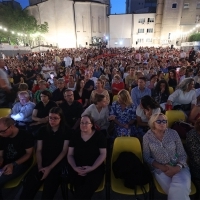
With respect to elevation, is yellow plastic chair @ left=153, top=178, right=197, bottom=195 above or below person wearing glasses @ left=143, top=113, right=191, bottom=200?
below

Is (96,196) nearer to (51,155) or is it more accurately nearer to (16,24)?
(51,155)

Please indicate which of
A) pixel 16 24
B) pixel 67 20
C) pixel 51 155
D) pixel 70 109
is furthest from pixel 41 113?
pixel 67 20

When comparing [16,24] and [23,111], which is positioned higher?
[16,24]

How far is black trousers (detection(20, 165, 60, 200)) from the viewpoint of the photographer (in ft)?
7.27

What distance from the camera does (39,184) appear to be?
2324mm

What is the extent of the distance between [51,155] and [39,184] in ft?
1.34

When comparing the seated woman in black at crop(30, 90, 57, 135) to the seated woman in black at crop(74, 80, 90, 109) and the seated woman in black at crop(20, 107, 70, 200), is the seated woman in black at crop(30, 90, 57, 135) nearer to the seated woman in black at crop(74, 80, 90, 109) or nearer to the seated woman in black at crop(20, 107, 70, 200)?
the seated woman in black at crop(20, 107, 70, 200)

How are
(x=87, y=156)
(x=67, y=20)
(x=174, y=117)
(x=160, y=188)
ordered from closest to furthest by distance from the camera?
(x=160, y=188)
(x=87, y=156)
(x=174, y=117)
(x=67, y=20)

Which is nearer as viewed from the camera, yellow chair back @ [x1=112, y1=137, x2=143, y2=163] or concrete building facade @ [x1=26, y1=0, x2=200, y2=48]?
yellow chair back @ [x1=112, y1=137, x2=143, y2=163]

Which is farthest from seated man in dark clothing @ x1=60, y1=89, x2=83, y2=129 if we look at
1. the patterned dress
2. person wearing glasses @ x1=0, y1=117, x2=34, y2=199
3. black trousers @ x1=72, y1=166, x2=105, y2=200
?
black trousers @ x1=72, y1=166, x2=105, y2=200

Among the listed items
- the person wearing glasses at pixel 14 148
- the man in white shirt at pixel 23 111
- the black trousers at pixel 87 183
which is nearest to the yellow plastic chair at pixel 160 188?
the black trousers at pixel 87 183

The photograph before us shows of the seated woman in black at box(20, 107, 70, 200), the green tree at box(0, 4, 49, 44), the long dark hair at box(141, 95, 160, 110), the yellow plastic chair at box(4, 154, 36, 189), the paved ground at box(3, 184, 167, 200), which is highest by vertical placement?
the green tree at box(0, 4, 49, 44)

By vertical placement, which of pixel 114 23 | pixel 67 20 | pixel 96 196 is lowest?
pixel 96 196

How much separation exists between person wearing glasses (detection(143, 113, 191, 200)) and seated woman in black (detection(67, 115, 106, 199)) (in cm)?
66
